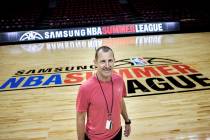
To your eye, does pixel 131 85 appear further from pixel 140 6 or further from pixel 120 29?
pixel 140 6

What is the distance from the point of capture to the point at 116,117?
213 centimetres

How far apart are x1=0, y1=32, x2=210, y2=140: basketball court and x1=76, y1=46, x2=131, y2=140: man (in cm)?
173

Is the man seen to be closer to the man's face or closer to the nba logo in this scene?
the man's face

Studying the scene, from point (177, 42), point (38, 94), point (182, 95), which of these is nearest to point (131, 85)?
point (182, 95)

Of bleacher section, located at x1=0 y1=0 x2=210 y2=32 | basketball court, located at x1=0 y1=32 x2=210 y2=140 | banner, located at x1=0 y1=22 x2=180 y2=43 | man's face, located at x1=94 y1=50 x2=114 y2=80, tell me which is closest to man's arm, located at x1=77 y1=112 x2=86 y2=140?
man's face, located at x1=94 y1=50 x2=114 y2=80

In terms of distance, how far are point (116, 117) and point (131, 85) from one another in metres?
3.81

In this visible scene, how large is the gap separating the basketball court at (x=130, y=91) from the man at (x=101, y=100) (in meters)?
1.73

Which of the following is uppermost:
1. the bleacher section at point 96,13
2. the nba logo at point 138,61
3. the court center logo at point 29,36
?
the bleacher section at point 96,13

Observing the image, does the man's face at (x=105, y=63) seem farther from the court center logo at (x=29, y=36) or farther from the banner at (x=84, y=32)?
the court center logo at (x=29, y=36)

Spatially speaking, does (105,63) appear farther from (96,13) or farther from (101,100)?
(96,13)

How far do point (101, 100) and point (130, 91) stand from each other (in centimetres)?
364

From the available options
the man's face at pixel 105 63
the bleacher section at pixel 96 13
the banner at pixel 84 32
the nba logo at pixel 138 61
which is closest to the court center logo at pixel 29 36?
the banner at pixel 84 32

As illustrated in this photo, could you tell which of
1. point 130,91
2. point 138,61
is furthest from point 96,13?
point 130,91

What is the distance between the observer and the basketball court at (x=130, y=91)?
4.04 meters
